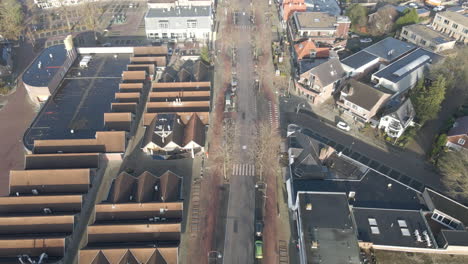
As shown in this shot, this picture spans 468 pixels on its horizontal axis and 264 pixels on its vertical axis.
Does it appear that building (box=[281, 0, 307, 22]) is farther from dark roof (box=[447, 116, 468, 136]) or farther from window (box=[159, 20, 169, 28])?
dark roof (box=[447, 116, 468, 136])

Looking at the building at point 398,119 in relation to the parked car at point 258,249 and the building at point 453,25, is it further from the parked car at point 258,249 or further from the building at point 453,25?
the building at point 453,25

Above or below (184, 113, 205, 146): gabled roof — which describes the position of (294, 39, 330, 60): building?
above

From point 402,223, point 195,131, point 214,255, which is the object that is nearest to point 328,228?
point 402,223

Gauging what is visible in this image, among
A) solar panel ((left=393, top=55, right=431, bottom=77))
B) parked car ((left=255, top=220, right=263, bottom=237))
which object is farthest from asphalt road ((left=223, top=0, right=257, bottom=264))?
solar panel ((left=393, top=55, right=431, bottom=77))

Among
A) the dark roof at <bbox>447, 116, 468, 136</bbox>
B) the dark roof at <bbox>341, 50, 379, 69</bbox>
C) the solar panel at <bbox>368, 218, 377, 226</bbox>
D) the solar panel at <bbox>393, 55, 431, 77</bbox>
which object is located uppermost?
the solar panel at <bbox>393, 55, 431, 77</bbox>

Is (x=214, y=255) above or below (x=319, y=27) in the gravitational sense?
below

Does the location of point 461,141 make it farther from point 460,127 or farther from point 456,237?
point 456,237

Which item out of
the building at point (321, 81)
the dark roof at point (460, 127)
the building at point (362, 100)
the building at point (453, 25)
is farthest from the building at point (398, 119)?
the building at point (453, 25)
